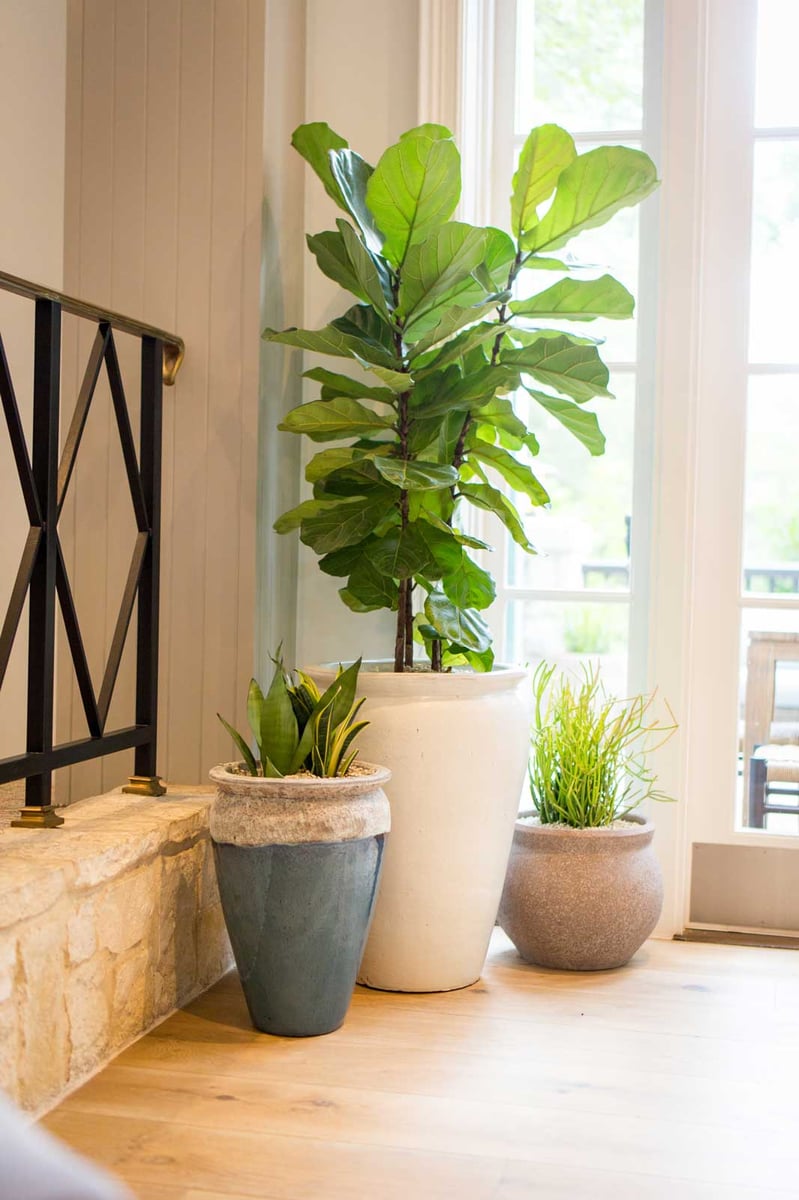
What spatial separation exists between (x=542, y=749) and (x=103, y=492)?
1141 mm

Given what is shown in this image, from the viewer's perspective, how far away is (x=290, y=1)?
2879mm

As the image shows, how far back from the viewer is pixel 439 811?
2.39 meters

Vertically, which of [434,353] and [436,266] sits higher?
[436,266]

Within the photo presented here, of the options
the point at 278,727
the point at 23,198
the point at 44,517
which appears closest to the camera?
the point at 44,517

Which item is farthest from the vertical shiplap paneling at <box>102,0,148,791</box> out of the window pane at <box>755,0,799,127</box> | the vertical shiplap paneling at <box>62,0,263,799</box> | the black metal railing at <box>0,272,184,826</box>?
the window pane at <box>755,0,799,127</box>

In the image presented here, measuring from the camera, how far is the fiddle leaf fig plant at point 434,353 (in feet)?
7.80

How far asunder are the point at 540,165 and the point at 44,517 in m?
1.20

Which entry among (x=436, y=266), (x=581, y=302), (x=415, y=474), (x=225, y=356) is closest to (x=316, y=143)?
(x=436, y=266)

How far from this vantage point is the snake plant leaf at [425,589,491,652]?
8.11 ft

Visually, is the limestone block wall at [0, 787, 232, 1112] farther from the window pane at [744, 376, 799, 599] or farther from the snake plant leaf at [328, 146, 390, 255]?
the window pane at [744, 376, 799, 599]

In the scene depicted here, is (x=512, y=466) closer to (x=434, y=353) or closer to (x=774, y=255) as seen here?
(x=434, y=353)

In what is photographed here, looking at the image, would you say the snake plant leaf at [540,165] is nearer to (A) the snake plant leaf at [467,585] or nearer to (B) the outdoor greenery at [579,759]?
(A) the snake plant leaf at [467,585]

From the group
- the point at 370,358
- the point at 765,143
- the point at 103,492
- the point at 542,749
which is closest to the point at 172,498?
the point at 103,492

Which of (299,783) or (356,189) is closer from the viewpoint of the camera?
(299,783)
